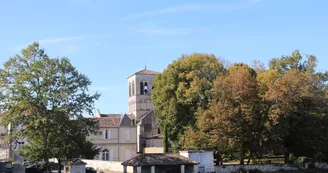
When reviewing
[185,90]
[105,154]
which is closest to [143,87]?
[105,154]

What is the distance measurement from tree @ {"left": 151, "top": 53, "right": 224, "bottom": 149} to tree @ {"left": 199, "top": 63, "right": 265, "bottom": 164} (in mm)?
2529

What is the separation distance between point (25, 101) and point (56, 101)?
261cm

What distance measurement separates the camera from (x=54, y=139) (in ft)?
127

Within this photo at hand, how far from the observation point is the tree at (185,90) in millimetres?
46906

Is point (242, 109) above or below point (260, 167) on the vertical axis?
above

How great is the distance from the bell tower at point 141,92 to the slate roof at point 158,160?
36663mm

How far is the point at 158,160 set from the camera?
37156mm

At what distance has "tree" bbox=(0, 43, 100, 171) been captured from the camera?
36469 mm

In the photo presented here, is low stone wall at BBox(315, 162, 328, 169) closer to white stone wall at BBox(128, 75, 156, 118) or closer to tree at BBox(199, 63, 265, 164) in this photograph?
tree at BBox(199, 63, 265, 164)

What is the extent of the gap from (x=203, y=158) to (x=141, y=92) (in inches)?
1480

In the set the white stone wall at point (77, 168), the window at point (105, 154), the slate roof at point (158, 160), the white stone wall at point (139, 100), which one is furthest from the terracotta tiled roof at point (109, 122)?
the white stone wall at point (77, 168)

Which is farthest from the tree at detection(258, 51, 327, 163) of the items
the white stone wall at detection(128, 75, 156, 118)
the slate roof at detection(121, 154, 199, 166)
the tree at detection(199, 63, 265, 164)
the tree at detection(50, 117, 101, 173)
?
the white stone wall at detection(128, 75, 156, 118)

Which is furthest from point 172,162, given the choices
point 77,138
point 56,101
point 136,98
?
point 136,98

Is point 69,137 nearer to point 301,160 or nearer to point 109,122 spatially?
point 301,160
